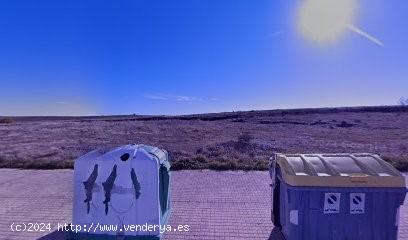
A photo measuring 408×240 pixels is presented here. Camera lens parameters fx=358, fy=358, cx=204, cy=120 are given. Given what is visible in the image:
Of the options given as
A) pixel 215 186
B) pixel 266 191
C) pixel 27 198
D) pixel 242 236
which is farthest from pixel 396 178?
pixel 27 198

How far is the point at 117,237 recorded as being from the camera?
15.3ft

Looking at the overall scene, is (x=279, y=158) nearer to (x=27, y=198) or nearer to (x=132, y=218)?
(x=132, y=218)

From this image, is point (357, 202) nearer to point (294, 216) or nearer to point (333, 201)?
point (333, 201)

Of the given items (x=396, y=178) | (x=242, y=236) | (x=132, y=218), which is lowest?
(x=242, y=236)

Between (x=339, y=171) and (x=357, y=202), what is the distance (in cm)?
42

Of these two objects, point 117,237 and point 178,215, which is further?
point 178,215

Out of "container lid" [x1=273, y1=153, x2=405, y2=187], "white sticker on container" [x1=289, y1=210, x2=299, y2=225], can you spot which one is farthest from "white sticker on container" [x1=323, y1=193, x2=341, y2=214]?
"white sticker on container" [x1=289, y1=210, x2=299, y2=225]

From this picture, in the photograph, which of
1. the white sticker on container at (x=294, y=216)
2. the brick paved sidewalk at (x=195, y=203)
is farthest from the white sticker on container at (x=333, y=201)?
the brick paved sidewalk at (x=195, y=203)

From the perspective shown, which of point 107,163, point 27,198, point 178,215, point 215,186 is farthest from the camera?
point 215,186

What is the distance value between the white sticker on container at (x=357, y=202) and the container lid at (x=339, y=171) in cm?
13

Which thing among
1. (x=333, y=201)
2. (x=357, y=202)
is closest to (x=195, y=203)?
(x=333, y=201)

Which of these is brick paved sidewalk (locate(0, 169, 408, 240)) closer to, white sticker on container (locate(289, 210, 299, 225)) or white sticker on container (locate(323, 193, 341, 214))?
white sticker on container (locate(289, 210, 299, 225))

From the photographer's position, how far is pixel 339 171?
4.48 metres

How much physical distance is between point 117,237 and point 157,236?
0.52 metres
